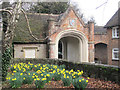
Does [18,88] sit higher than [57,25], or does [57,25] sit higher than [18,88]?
[57,25]

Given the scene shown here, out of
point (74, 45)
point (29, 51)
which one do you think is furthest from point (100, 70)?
point (74, 45)

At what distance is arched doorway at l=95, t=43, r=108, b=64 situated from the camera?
23.7 m

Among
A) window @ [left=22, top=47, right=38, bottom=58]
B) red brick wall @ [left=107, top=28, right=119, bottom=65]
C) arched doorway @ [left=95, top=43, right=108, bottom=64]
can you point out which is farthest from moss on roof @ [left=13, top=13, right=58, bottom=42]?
arched doorway @ [left=95, top=43, right=108, bottom=64]

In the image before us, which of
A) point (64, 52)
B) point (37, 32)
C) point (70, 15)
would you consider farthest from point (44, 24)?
point (64, 52)

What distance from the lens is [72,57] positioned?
2164 cm

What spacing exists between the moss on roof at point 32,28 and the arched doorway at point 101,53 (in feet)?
33.4

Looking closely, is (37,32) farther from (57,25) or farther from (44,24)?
(57,25)

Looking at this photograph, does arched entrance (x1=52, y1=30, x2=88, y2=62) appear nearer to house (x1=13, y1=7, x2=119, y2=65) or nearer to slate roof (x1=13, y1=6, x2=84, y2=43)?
house (x1=13, y1=7, x2=119, y2=65)

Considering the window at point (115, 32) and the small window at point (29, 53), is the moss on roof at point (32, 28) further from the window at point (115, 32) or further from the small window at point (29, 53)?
the window at point (115, 32)

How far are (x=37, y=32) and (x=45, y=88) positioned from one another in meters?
12.1

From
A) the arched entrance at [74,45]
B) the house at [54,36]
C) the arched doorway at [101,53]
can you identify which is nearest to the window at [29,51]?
the house at [54,36]

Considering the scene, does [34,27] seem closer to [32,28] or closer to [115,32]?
[32,28]

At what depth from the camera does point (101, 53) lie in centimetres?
2397

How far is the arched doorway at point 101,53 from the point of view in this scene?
2366 centimetres
